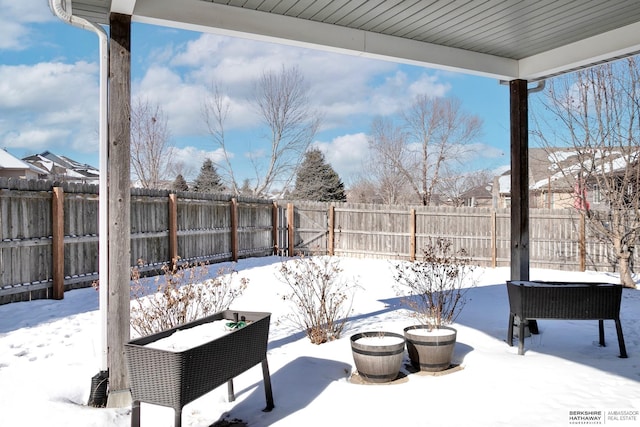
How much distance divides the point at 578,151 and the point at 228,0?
771 cm

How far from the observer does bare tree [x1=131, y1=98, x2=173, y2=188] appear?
19.8 metres

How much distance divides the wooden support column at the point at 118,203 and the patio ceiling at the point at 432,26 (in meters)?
0.26

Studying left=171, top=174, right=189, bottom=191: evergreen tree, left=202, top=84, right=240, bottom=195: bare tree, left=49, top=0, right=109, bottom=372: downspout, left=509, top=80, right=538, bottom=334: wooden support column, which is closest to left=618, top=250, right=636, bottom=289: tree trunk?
left=509, top=80, right=538, bottom=334: wooden support column

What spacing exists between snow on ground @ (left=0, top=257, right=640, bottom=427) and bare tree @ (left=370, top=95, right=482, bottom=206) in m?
16.4

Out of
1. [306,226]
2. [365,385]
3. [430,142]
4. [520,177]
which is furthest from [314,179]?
[365,385]

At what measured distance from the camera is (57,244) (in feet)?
23.1

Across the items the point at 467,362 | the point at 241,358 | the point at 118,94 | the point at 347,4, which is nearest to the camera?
the point at 241,358

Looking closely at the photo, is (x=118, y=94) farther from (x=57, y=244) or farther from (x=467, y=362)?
(x=57, y=244)

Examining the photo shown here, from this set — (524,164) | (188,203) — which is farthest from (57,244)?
(524,164)

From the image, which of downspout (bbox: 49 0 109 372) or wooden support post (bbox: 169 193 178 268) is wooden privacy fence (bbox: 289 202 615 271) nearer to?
wooden support post (bbox: 169 193 178 268)

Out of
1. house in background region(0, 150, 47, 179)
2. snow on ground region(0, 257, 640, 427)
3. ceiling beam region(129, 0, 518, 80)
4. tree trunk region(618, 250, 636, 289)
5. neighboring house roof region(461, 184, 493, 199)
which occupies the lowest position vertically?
snow on ground region(0, 257, 640, 427)

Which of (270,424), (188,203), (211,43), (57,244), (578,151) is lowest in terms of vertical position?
(270,424)

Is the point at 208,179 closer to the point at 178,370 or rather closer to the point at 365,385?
the point at 365,385

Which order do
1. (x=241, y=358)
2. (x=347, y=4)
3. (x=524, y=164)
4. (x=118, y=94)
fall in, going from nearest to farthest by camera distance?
(x=241, y=358)
(x=118, y=94)
(x=347, y=4)
(x=524, y=164)
